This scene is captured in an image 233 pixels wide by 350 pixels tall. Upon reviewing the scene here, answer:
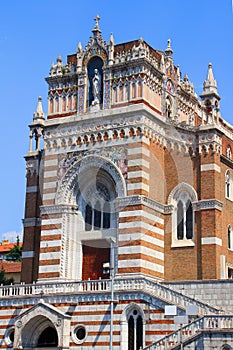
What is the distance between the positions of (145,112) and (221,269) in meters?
8.79

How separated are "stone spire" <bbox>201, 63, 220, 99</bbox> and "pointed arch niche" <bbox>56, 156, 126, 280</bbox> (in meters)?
7.42

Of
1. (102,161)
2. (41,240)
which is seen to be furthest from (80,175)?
(41,240)

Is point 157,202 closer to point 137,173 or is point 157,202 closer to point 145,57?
point 137,173

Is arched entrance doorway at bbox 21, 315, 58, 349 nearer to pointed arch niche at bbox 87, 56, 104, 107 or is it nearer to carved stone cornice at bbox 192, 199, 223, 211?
carved stone cornice at bbox 192, 199, 223, 211

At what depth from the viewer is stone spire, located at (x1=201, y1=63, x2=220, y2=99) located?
122ft

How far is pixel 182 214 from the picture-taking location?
3462 cm

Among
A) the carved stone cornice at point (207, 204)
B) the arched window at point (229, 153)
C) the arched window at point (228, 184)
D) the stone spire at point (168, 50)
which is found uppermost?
the stone spire at point (168, 50)

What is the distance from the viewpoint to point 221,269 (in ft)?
109

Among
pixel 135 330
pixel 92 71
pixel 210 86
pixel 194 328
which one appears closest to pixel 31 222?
pixel 92 71

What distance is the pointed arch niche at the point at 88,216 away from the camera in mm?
34312

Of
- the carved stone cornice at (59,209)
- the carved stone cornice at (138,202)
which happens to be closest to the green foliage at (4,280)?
the carved stone cornice at (59,209)

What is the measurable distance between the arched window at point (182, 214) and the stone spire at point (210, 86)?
5.80m

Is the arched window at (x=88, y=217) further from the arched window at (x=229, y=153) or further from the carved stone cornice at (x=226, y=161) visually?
the arched window at (x=229, y=153)

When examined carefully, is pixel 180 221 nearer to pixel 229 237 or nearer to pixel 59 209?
pixel 229 237
